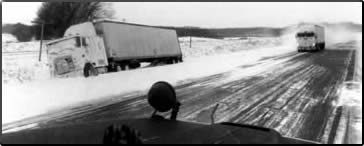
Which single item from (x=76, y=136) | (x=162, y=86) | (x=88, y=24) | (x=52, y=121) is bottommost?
(x=52, y=121)

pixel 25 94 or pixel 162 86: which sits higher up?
pixel 162 86

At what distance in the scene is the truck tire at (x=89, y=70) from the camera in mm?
16058

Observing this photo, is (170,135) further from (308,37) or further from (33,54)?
(308,37)

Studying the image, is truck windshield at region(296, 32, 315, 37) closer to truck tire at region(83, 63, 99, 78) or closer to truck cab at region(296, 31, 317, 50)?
truck cab at region(296, 31, 317, 50)

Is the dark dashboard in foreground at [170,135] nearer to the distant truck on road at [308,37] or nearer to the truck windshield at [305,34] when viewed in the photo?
the distant truck on road at [308,37]

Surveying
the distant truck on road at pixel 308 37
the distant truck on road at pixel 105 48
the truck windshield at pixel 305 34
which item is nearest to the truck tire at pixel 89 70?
the distant truck on road at pixel 105 48

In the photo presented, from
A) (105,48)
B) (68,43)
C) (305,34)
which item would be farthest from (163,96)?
(305,34)

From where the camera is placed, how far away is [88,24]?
18.0m

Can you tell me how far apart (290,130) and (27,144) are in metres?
4.49

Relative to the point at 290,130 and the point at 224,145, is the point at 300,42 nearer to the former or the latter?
the point at 290,130

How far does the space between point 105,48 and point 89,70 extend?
9.09 feet

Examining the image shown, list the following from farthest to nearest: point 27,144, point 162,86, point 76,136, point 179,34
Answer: point 179,34 → point 162,86 → point 76,136 → point 27,144

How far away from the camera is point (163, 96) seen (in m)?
2.50

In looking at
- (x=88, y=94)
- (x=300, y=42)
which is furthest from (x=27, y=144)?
(x=300, y=42)
